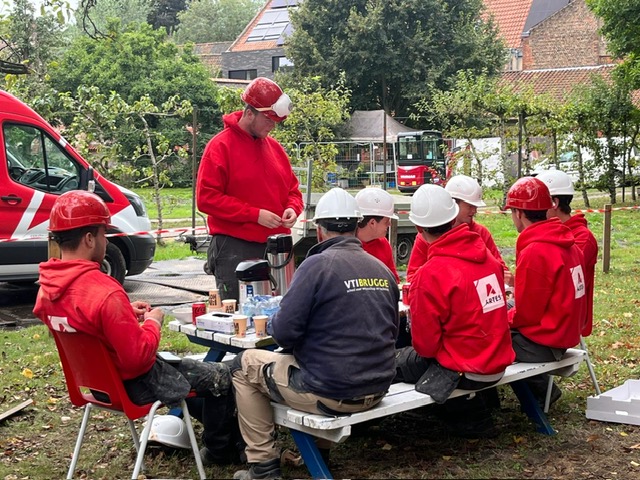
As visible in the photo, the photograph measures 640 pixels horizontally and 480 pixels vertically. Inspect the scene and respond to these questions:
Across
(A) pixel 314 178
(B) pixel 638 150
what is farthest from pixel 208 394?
(B) pixel 638 150

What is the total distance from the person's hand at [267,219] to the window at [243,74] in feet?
166

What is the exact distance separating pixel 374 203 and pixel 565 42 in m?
48.0

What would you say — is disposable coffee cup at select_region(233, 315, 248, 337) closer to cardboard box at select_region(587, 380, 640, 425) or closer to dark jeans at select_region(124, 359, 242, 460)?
dark jeans at select_region(124, 359, 242, 460)

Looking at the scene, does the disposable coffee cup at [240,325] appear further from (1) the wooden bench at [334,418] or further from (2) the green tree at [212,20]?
(2) the green tree at [212,20]

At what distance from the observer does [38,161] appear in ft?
36.6

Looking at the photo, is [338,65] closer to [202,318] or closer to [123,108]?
[123,108]

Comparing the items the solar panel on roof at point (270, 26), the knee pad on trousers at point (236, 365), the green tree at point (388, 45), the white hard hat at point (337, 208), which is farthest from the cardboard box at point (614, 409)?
the solar panel on roof at point (270, 26)

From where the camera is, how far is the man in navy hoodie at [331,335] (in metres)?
4.46

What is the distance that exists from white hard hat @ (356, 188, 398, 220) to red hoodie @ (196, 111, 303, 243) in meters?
0.68

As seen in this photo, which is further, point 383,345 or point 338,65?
point 338,65

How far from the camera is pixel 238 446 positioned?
5.35 m

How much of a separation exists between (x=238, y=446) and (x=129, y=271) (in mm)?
6995

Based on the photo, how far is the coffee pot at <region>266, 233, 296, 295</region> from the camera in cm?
577

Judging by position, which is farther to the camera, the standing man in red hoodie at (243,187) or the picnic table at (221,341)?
the standing man in red hoodie at (243,187)
